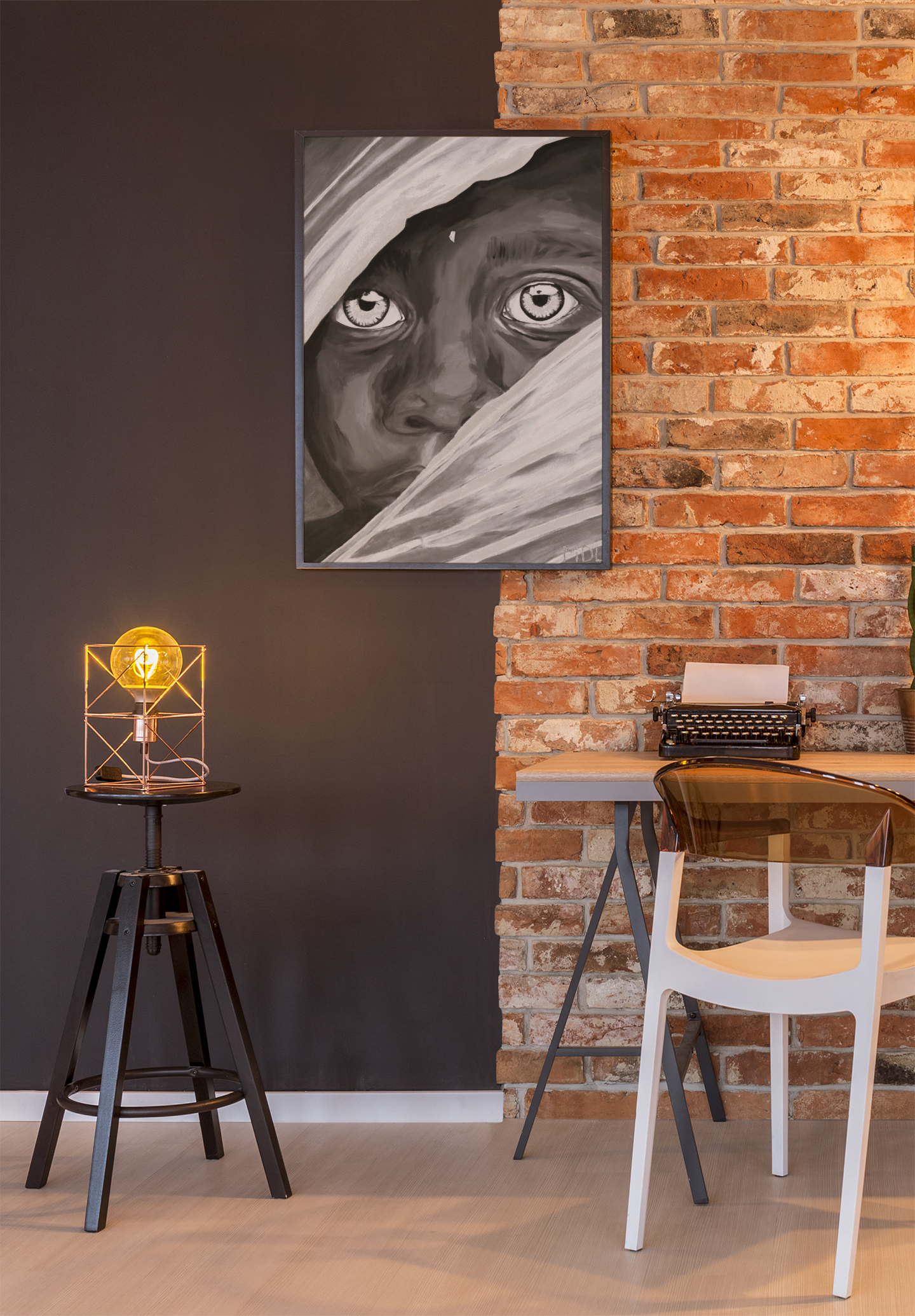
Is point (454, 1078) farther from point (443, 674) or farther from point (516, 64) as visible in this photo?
point (516, 64)

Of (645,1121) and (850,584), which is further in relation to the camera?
(850,584)

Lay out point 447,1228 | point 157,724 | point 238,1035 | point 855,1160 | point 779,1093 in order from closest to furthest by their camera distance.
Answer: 1. point 855,1160
2. point 447,1228
3. point 238,1035
4. point 779,1093
5. point 157,724

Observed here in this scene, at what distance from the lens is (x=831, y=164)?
8.61 feet

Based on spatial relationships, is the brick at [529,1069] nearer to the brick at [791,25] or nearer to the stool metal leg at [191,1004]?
the stool metal leg at [191,1004]

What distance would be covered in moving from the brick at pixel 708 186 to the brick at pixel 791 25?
33 centimetres

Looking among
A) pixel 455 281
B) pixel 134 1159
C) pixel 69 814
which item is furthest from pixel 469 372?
pixel 134 1159

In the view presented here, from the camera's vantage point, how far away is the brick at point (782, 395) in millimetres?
A: 2632

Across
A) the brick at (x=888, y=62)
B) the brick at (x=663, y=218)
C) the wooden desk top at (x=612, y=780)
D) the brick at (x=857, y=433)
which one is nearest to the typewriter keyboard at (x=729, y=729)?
the wooden desk top at (x=612, y=780)

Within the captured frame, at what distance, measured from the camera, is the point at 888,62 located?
8.55 ft

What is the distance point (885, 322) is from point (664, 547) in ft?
2.48

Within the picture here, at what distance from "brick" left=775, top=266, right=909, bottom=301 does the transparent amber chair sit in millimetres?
1392

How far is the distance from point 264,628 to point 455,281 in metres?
0.96

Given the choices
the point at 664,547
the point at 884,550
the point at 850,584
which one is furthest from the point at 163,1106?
the point at 884,550

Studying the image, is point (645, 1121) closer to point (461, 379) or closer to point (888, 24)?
point (461, 379)
